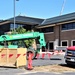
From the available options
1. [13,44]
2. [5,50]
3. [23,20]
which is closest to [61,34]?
[23,20]

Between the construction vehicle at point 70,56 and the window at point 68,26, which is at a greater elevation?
the window at point 68,26

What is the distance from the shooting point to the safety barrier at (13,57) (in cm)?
1764

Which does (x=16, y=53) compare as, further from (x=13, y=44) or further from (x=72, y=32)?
(x=72, y=32)

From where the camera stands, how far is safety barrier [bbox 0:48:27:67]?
695 inches

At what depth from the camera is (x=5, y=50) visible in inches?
722

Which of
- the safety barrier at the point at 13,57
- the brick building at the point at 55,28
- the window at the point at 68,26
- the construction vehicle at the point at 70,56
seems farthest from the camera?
the brick building at the point at 55,28

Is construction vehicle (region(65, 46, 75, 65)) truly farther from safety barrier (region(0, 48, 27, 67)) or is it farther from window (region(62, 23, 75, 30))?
window (region(62, 23, 75, 30))

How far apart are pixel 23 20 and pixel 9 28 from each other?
3.88 metres

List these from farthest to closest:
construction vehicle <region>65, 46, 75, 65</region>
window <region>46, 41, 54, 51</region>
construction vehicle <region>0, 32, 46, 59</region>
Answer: window <region>46, 41, 54, 51</region>, construction vehicle <region>0, 32, 46, 59</region>, construction vehicle <region>65, 46, 75, 65</region>

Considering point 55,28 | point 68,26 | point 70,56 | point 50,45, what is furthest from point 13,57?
point 50,45

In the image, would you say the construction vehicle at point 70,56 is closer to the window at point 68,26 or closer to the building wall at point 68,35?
the building wall at point 68,35

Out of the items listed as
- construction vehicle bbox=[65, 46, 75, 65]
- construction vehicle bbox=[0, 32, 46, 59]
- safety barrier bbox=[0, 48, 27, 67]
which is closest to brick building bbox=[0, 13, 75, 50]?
construction vehicle bbox=[0, 32, 46, 59]

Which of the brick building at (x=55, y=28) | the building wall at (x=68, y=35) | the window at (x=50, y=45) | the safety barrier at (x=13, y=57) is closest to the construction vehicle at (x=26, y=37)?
the safety barrier at (x=13, y=57)

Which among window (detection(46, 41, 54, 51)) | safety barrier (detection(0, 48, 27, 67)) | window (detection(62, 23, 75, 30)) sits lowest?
safety barrier (detection(0, 48, 27, 67))
